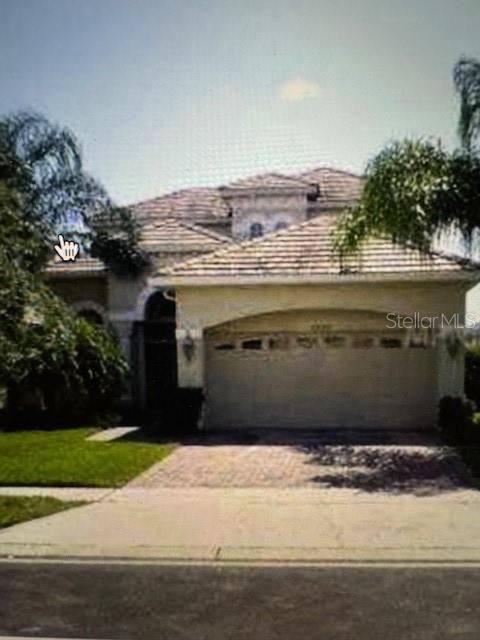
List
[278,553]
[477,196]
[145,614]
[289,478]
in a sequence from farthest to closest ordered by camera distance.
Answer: [477,196] < [289,478] < [278,553] < [145,614]

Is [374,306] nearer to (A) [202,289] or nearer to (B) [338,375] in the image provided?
(B) [338,375]

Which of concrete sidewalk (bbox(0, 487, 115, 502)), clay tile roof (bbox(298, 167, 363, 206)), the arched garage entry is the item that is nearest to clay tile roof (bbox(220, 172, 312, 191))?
clay tile roof (bbox(298, 167, 363, 206))

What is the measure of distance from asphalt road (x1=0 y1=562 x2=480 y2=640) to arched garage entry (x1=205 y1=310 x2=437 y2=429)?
1010cm

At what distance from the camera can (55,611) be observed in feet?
21.0

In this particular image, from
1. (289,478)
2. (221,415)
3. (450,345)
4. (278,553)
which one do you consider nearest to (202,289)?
(221,415)

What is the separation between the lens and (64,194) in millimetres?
20922

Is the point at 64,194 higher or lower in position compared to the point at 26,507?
higher

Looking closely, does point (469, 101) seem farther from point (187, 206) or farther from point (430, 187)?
point (187, 206)

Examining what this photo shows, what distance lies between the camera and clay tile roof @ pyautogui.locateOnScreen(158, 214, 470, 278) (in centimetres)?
1659

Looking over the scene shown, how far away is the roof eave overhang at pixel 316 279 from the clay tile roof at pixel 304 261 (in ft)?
0.25

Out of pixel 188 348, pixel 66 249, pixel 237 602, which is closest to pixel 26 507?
pixel 237 602

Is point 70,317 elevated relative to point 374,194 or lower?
lower

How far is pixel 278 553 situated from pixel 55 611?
244 centimetres

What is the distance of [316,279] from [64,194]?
807 cm
